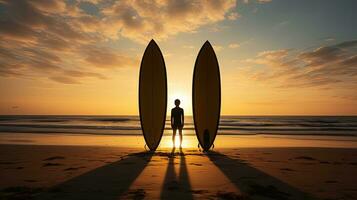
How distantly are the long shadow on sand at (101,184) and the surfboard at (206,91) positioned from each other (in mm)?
3592

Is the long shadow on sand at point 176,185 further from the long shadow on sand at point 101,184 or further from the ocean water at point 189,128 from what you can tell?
the ocean water at point 189,128

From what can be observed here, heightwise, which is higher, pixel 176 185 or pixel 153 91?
pixel 153 91

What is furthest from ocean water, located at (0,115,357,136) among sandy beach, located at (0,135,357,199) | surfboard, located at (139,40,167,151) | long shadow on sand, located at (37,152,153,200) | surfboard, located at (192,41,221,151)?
long shadow on sand, located at (37,152,153,200)

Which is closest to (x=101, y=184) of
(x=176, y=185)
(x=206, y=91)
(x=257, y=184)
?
(x=176, y=185)

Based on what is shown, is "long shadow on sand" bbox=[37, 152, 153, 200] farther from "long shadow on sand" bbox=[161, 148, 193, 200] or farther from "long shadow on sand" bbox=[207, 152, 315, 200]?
"long shadow on sand" bbox=[207, 152, 315, 200]

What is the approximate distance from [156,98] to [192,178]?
4661mm

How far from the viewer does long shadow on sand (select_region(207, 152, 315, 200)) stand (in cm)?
371

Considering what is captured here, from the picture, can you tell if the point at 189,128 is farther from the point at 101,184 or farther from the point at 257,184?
the point at 101,184

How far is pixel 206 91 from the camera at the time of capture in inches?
357

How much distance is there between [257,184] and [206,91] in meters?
5.01

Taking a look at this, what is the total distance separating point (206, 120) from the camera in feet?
29.9

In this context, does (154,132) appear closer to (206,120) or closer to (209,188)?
(206,120)

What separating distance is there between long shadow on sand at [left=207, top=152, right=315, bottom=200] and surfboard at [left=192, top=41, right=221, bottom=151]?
10.6 ft

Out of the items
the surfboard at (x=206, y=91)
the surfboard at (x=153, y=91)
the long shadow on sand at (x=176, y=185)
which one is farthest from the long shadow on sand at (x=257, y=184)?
the surfboard at (x=153, y=91)
